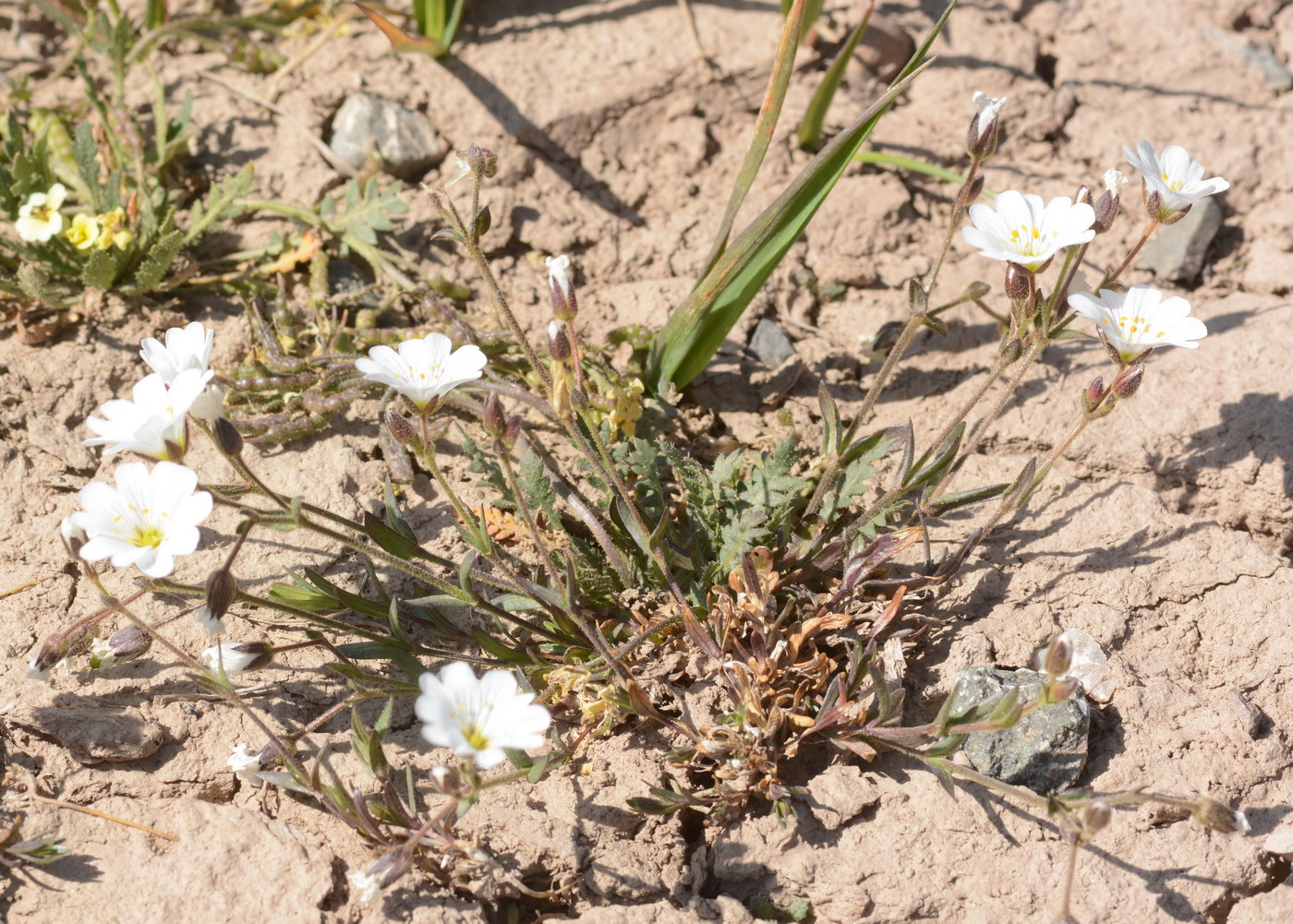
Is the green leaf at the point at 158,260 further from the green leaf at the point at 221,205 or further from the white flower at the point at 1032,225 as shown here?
the white flower at the point at 1032,225

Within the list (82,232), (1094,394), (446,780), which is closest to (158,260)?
(82,232)

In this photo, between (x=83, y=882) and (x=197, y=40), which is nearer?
(x=83, y=882)

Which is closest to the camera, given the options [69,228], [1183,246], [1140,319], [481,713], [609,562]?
[481,713]

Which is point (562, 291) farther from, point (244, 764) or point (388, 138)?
point (388, 138)

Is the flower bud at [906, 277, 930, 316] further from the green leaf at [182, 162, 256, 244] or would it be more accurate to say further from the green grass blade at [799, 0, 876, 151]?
the green leaf at [182, 162, 256, 244]

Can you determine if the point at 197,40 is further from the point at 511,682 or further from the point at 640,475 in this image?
the point at 511,682

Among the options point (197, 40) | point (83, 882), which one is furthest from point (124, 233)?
point (83, 882)

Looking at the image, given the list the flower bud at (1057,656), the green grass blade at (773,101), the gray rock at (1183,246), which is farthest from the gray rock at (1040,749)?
the gray rock at (1183,246)
